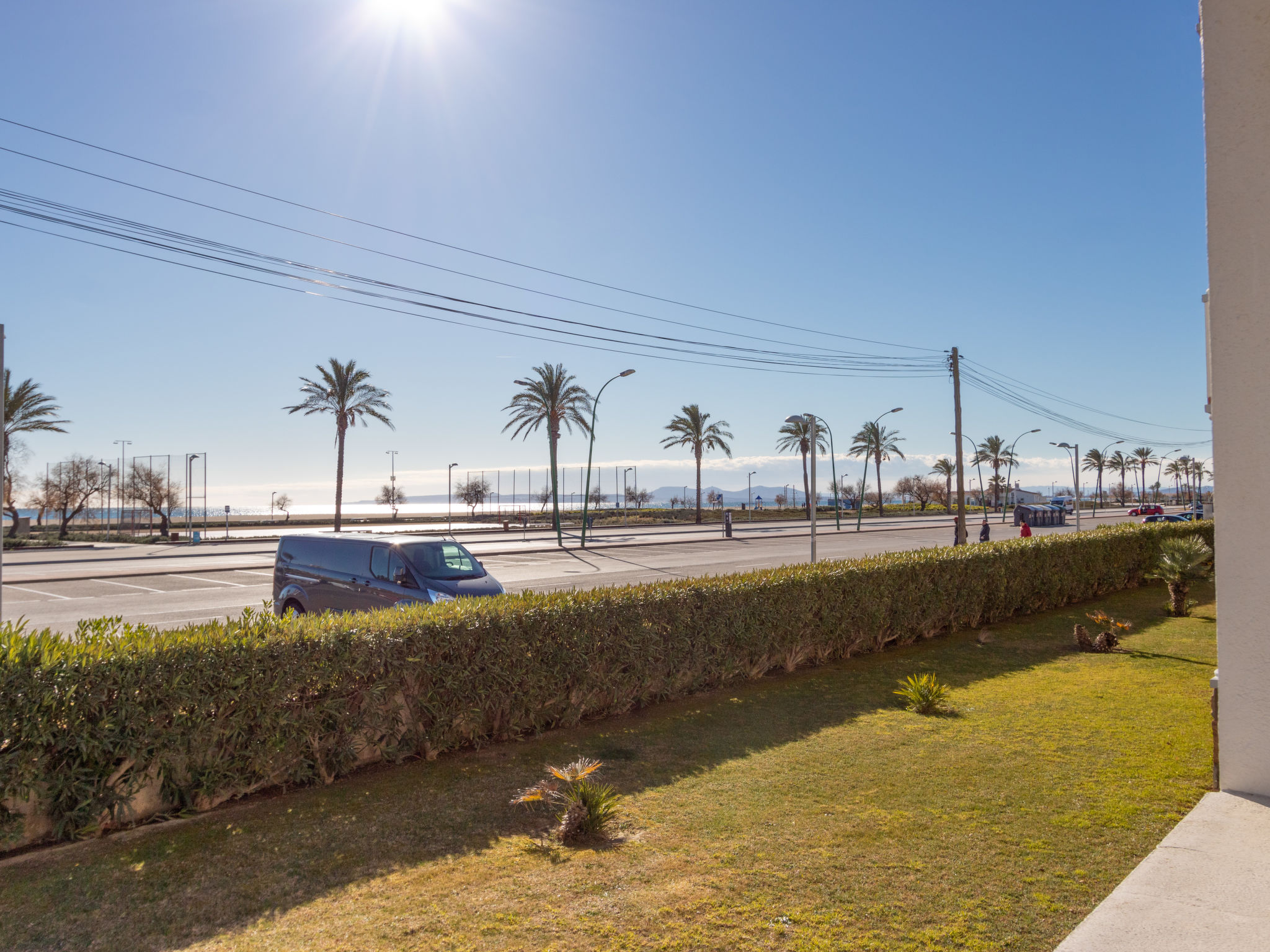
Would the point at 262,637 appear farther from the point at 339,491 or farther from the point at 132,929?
the point at 339,491

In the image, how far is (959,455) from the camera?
95.1ft

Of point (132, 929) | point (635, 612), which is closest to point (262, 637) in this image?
point (132, 929)

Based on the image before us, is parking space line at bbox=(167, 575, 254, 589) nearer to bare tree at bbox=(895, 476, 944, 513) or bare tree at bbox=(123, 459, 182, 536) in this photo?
bare tree at bbox=(123, 459, 182, 536)

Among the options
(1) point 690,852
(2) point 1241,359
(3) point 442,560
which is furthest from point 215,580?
(2) point 1241,359

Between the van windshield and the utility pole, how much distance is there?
72.0 feet

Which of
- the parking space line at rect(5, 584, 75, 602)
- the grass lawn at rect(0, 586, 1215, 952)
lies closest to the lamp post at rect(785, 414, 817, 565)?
the grass lawn at rect(0, 586, 1215, 952)

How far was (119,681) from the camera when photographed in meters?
4.27

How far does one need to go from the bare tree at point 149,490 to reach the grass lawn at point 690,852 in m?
61.6

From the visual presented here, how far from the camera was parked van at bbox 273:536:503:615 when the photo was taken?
1006 centimetres

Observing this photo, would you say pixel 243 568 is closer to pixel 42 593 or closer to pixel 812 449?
pixel 42 593

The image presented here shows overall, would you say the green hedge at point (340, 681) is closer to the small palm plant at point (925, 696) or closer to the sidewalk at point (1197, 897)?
the small palm plant at point (925, 696)

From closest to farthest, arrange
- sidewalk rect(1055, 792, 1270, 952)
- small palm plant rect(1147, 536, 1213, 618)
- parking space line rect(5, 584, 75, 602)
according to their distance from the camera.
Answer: sidewalk rect(1055, 792, 1270, 952), small palm plant rect(1147, 536, 1213, 618), parking space line rect(5, 584, 75, 602)

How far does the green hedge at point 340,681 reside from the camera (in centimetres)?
416

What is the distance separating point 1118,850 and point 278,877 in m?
4.66
